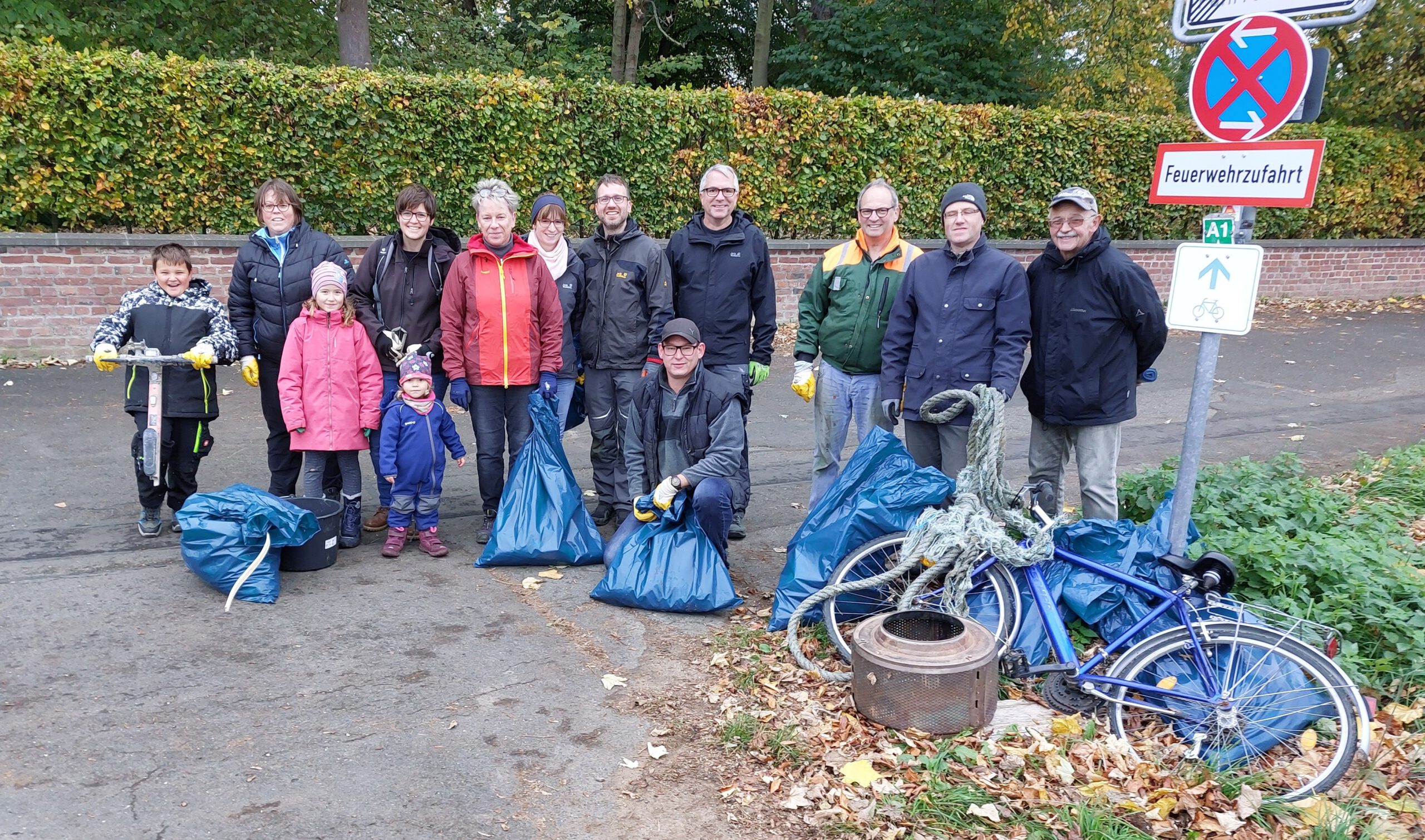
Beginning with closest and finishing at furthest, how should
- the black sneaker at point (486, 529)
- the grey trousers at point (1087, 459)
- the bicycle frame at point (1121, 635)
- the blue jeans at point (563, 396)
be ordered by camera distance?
the bicycle frame at point (1121, 635)
the grey trousers at point (1087, 459)
the black sneaker at point (486, 529)
the blue jeans at point (563, 396)

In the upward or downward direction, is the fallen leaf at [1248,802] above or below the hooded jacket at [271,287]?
below

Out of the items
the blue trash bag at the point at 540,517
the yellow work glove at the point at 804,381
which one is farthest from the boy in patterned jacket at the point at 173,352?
the yellow work glove at the point at 804,381

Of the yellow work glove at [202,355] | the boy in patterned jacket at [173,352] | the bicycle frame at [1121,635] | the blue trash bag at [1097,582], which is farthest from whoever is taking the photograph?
the boy in patterned jacket at [173,352]

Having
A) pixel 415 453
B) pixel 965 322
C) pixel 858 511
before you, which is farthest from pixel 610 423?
pixel 965 322

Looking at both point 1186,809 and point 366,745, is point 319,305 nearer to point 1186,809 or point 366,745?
point 366,745

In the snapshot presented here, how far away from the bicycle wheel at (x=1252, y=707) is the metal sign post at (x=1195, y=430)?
2.31 ft

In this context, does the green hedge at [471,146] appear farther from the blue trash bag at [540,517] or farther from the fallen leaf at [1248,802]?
the fallen leaf at [1248,802]

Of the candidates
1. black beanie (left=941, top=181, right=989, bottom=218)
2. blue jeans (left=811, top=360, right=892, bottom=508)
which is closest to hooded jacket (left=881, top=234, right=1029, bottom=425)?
black beanie (left=941, top=181, right=989, bottom=218)

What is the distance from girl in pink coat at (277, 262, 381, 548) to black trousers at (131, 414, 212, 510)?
55 centimetres

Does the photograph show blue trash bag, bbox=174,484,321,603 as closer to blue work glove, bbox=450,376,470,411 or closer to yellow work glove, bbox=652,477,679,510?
blue work glove, bbox=450,376,470,411

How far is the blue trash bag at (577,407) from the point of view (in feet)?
20.8

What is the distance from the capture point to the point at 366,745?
3730 mm

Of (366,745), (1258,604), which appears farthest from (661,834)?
(1258,604)

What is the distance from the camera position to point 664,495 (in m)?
4.97
